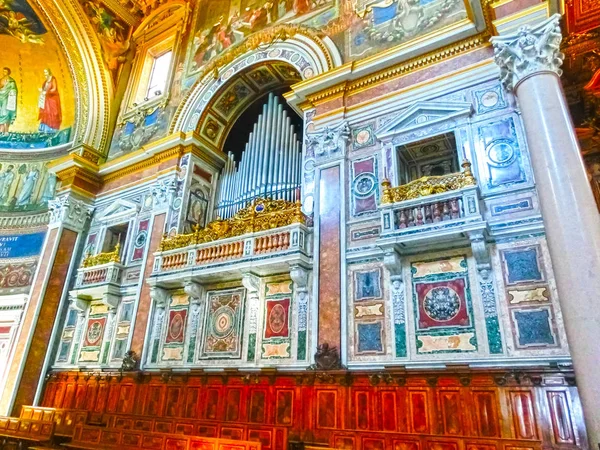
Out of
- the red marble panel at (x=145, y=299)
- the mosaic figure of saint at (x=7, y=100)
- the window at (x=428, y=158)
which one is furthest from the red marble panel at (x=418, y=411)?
the mosaic figure of saint at (x=7, y=100)

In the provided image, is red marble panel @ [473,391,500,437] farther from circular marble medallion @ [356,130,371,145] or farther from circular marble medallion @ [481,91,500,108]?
circular marble medallion @ [356,130,371,145]

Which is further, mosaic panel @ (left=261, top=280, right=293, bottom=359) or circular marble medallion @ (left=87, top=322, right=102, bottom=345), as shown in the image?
circular marble medallion @ (left=87, top=322, right=102, bottom=345)

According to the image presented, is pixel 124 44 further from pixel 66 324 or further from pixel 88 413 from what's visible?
pixel 88 413

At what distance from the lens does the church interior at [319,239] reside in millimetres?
6168

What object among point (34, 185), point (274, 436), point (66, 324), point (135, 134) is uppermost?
point (135, 134)

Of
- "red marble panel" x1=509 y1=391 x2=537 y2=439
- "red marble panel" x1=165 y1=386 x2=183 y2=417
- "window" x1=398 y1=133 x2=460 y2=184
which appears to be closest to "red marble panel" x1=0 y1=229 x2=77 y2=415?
"red marble panel" x1=165 y1=386 x2=183 y2=417

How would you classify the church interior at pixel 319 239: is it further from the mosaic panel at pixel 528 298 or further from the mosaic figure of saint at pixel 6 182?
the mosaic figure of saint at pixel 6 182

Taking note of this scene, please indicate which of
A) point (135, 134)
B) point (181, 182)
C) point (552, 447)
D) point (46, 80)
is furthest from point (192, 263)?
point (46, 80)

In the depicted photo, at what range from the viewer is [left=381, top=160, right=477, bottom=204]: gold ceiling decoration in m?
7.24

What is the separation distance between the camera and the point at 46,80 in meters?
16.4

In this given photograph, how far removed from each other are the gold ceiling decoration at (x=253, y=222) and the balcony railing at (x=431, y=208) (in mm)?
2044

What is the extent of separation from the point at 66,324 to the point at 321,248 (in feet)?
27.7

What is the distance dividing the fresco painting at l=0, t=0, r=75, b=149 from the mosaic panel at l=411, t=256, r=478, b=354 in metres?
14.5

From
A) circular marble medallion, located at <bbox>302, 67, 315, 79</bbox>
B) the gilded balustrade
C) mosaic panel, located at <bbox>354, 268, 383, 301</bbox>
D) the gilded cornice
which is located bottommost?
mosaic panel, located at <bbox>354, 268, 383, 301</bbox>
